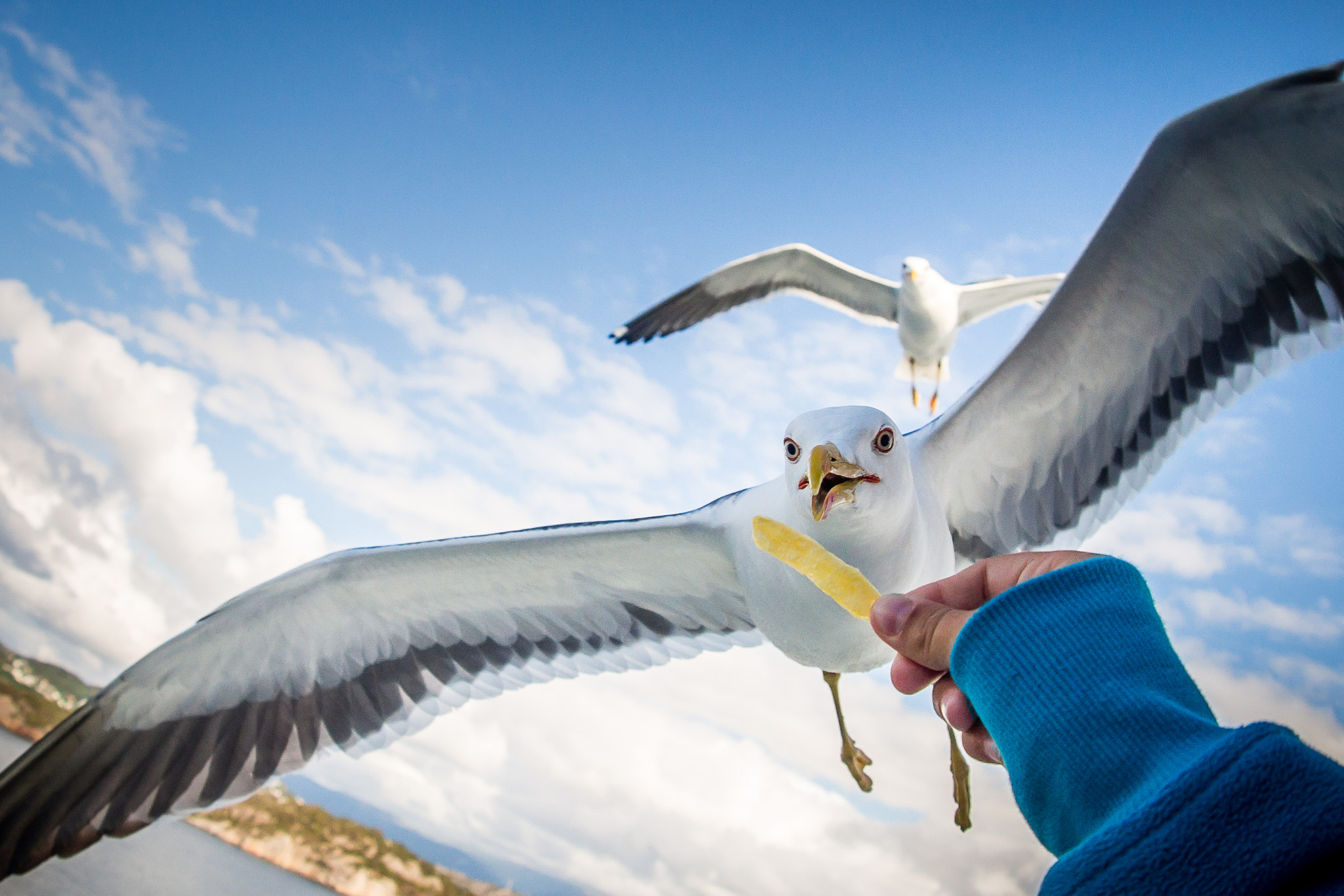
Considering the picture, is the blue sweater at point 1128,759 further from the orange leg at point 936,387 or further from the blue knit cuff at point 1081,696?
the orange leg at point 936,387

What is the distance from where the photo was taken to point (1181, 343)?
7.79 feet

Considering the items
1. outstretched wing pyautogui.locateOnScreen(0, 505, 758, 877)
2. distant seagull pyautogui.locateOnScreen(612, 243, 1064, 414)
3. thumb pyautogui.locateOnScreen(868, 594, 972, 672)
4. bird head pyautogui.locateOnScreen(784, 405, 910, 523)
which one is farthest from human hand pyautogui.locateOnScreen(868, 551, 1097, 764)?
distant seagull pyautogui.locateOnScreen(612, 243, 1064, 414)

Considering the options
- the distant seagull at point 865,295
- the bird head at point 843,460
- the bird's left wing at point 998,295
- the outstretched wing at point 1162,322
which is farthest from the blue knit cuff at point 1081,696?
the bird's left wing at point 998,295

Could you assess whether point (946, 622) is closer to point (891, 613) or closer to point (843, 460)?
point (891, 613)

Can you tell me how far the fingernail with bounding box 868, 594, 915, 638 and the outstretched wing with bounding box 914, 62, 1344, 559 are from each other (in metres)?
1.75

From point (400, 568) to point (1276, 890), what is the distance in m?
2.52

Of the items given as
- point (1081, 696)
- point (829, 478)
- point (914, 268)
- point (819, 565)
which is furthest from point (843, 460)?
point (914, 268)

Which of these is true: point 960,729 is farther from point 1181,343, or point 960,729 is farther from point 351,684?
point 351,684

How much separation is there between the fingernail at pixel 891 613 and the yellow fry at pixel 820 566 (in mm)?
119

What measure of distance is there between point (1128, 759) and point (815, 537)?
4.45 feet

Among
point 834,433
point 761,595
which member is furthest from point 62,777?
point 834,433

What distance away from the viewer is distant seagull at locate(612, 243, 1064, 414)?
6695mm

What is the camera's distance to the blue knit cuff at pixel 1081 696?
554 millimetres

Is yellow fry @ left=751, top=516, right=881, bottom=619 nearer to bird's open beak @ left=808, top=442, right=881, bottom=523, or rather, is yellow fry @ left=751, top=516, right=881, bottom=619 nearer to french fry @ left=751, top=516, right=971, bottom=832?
french fry @ left=751, top=516, right=971, bottom=832
